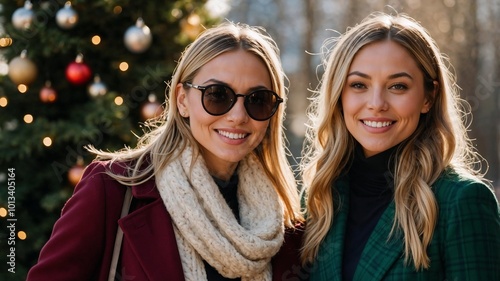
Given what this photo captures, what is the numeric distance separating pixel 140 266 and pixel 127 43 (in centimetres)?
293

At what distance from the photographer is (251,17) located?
17016 millimetres

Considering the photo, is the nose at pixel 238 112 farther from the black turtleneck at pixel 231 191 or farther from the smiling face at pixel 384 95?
the smiling face at pixel 384 95

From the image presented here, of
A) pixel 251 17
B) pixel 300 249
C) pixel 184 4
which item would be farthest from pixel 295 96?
pixel 300 249

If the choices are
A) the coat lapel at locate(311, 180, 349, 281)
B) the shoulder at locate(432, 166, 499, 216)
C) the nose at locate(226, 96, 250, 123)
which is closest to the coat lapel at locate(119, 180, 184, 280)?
the nose at locate(226, 96, 250, 123)

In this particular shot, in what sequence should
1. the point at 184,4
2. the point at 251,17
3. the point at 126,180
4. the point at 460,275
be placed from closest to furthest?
the point at 460,275 → the point at 126,180 → the point at 184,4 → the point at 251,17

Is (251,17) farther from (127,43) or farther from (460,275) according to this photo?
(460,275)

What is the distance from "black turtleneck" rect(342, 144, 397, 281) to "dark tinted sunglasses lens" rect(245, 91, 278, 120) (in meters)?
0.47

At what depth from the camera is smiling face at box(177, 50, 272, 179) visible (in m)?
2.88

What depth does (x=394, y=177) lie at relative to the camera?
2861mm

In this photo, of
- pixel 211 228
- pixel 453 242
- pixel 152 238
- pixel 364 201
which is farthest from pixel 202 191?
pixel 453 242

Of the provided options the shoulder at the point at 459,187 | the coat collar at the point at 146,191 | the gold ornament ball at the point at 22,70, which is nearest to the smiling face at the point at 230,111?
the coat collar at the point at 146,191

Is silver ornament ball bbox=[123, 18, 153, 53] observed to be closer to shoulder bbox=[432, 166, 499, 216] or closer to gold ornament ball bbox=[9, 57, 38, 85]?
gold ornament ball bbox=[9, 57, 38, 85]

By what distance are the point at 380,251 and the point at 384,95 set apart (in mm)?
644

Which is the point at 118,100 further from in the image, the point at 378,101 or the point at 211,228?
the point at 378,101
